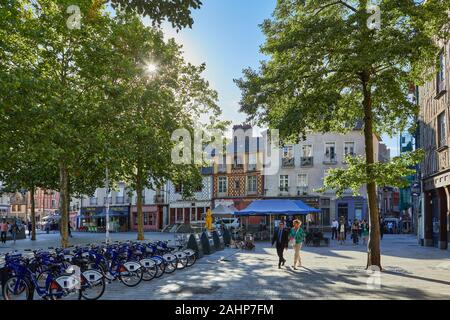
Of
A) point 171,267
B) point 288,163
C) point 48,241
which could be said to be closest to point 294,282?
point 171,267

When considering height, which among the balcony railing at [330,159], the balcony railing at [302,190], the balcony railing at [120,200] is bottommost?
the balcony railing at [120,200]

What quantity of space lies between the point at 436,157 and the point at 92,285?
69.8 ft

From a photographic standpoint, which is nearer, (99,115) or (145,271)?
(145,271)

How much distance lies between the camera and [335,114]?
1786 centimetres

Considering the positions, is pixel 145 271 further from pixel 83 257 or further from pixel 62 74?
pixel 62 74

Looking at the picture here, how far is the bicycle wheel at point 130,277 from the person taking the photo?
1309cm

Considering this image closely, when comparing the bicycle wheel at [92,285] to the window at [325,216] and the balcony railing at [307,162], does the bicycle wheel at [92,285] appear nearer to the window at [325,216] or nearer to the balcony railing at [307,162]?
the window at [325,216]

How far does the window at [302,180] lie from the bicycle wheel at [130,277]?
40.5 metres

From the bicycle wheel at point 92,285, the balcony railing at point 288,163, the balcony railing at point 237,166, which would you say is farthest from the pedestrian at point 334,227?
the bicycle wheel at point 92,285

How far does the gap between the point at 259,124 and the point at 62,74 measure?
1174cm

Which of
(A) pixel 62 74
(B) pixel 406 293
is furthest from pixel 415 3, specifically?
(A) pixel 62 74

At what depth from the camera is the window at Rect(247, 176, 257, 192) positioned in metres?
56.4

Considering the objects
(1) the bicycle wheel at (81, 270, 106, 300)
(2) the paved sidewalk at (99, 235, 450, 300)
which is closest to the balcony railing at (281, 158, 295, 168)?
(2) the paved sidewalk at (99, 235, 450, 300)

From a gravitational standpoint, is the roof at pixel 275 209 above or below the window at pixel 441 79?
below
